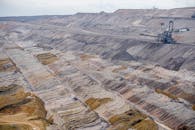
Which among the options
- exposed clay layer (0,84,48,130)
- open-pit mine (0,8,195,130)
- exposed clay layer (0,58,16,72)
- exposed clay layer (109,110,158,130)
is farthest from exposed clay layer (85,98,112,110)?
exposed clay layer (0,58,16,72)

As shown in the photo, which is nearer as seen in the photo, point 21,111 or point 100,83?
point 21,111

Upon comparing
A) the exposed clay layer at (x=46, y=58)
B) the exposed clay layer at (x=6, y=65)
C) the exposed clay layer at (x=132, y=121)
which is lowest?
the exposed clay layer at (x=46, y=58)

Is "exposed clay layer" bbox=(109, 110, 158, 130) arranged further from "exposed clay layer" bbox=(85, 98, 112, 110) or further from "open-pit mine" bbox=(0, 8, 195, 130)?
"exposed clay layer" bbox=(85, 98, 112, 110)

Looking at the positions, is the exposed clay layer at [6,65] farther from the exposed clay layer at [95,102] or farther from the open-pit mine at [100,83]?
the exposed clay layer at [95,102]

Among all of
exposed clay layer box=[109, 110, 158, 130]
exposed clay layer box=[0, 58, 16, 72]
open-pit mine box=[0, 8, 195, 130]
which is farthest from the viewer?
exposed clay layer box=[0, 58, 16, 72]

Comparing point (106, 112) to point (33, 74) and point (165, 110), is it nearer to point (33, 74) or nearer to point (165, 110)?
point (165, 110)

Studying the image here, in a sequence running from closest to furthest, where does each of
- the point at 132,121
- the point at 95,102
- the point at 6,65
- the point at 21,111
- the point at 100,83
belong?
the point at 132,121
the point at 21,111
the point at 95,102
the point at 100,83
the point at 6,65

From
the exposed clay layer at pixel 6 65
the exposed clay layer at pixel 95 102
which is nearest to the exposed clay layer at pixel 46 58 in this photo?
the exposed clay layer at pixel 6 65

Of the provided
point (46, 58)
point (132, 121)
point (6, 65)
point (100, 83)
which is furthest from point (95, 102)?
point (46, 58)

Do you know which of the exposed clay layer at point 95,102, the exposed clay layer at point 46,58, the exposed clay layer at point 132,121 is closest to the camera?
the exposed clay layer at point 132,121

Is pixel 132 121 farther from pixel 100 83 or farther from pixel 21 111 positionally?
pixel 100 83
